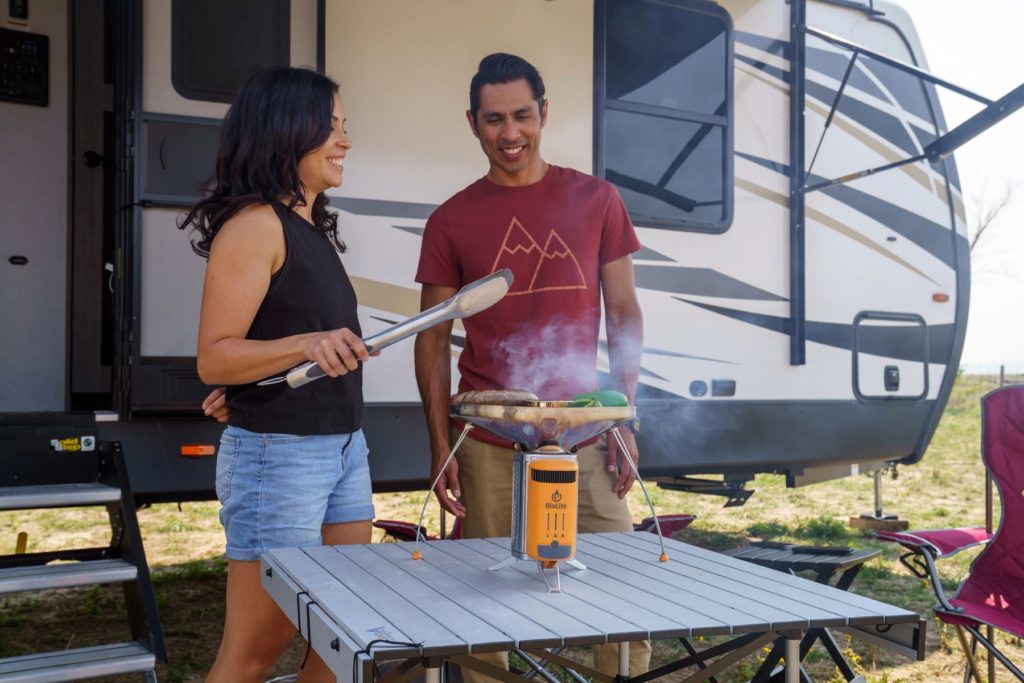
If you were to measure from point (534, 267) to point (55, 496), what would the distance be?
5.41 ft

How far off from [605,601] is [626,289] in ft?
3.61

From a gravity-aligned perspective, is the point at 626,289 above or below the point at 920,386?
above

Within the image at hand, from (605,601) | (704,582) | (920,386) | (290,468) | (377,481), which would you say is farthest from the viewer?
(920,386)

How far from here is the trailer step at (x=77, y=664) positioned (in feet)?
7.80

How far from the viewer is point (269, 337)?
6.12 feet

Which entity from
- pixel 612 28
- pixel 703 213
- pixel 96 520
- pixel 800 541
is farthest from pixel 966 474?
pixel 96 520

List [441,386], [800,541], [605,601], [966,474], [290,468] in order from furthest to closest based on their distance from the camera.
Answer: [966,474], [800,541], [441,386], [290,468], [605,601]

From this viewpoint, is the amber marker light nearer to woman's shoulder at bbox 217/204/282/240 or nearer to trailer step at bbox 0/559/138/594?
trailer step at bbox 0/559/138/594

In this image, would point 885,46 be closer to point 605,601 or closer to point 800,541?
point 800,541

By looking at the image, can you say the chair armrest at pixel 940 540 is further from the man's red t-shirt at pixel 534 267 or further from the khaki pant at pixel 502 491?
the man's red t-shirt at pixel 534 267

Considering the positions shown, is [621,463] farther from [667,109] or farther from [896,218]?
[896,218]

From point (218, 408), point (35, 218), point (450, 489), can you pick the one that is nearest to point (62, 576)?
point (218, 408)

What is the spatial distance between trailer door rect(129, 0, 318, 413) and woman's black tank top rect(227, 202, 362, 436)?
134 centimetres

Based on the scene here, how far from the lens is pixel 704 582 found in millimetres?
1729
